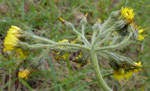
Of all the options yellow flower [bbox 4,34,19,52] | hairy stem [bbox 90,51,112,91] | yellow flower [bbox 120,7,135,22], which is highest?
yellow flower [bbox 120,7,135,22]

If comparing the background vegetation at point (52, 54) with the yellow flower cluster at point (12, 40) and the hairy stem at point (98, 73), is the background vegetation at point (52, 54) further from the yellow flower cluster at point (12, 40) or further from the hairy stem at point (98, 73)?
the yellow flower cluster at point (12, 40)

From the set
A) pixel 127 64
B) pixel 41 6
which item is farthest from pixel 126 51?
pixel 41 6

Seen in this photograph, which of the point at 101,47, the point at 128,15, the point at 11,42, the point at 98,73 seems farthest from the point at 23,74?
the point at 128,15

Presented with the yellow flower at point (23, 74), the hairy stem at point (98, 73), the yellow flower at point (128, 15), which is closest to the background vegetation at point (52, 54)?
the hairy stem at point (98, 73)

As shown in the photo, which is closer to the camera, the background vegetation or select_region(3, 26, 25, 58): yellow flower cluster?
select_region(3, 26, 25, 58): yellow flower cluster

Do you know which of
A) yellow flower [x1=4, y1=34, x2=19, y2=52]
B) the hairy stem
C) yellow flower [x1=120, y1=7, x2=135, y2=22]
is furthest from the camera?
yellow flower [x1=120, y1=7, x2=135, y2=22]

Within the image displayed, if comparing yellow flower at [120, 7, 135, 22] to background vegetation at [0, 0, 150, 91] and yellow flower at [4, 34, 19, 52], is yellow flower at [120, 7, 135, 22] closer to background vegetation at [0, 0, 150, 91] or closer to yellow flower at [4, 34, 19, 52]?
background vegetation at [0, 0, 150, 91]

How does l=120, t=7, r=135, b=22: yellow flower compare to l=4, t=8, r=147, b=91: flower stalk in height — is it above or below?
above

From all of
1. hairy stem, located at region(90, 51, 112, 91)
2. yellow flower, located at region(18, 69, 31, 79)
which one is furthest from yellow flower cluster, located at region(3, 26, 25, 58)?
hairy stem, located at region(90, 51, 112, 91)
